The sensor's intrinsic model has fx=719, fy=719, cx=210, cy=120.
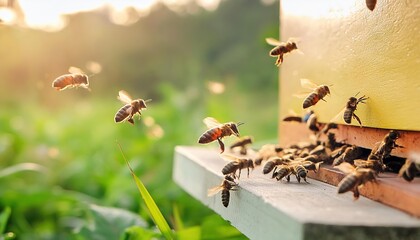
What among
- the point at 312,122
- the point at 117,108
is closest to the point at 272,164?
the point at 312,122

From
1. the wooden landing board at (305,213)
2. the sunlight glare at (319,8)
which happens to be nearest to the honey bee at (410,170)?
the wooden landing board at (305,213)

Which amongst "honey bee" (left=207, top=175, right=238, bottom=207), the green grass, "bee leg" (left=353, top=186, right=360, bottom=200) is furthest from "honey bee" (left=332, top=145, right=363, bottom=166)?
the green grass

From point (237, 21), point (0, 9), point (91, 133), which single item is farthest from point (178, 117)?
point (237, 21)

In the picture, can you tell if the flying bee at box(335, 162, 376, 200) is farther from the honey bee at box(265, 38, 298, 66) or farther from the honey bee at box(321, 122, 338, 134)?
the honey bee at box(265, 38, 298, 66)

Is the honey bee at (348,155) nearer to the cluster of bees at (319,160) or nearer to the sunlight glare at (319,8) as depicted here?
the cluster of bees at (319,160)

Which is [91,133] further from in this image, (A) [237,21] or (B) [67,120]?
(A) [237,21]

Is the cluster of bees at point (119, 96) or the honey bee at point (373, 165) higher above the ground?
the cluster of bees at point (119, 96)
